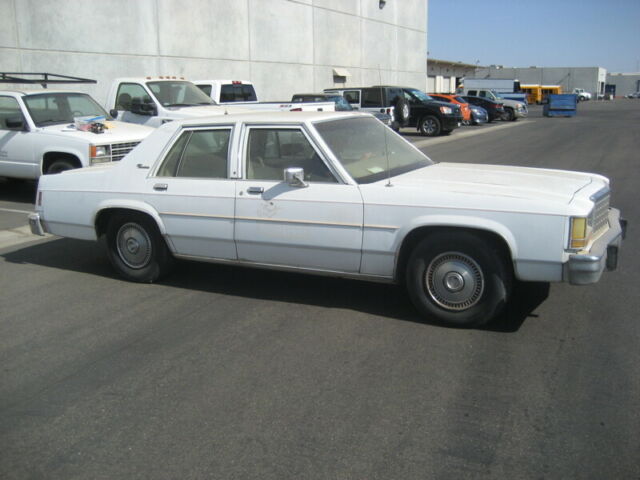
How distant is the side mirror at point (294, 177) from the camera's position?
5.09m

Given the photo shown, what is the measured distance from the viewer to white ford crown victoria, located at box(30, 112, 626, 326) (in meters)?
4.69

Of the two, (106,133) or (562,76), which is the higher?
(562,76)

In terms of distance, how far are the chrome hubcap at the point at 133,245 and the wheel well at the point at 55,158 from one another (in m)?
4.63

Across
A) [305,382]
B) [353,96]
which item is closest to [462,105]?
[353,96]

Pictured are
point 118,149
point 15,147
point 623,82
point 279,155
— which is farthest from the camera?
point 623,82

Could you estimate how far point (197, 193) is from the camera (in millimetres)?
5805

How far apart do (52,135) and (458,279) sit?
8.02 metres

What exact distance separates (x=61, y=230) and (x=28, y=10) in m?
12.5

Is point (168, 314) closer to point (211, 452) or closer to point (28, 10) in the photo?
point (211, 452)

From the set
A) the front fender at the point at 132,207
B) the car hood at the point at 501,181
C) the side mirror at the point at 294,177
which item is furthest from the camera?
the front fender at the point at 132,207

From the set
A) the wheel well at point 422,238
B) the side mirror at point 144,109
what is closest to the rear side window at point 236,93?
the side mirror at point 144,109

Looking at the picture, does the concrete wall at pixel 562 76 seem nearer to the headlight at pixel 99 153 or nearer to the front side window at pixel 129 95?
the front side window at pixel 129 95

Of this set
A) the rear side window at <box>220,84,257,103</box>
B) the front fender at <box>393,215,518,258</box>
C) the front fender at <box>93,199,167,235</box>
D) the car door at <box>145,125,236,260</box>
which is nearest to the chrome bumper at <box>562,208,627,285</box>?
the front fender at <box>393,215,518,258</box>

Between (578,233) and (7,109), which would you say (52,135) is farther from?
(578,233)
